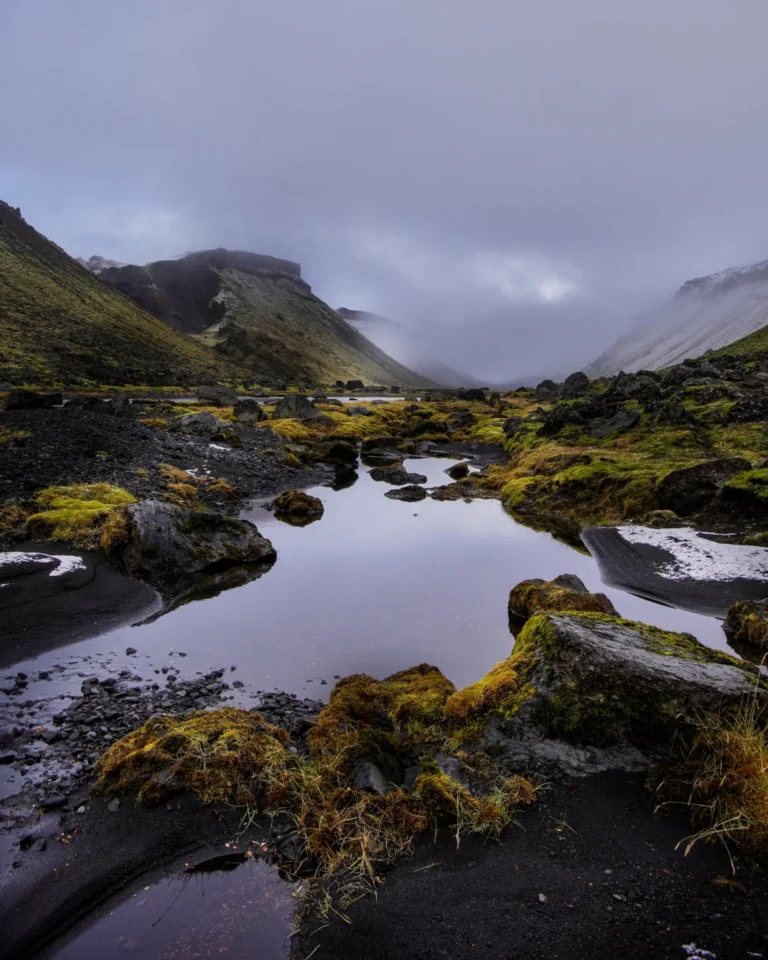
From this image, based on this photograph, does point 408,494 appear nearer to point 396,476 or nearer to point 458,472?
point 396,476

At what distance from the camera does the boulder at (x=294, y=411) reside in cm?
6122

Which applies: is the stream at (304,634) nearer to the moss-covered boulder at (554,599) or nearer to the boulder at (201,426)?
the moss-covered boulder at (554,599)

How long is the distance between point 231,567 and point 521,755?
13.5 meters

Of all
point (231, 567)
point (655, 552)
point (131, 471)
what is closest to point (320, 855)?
point (231, 567)

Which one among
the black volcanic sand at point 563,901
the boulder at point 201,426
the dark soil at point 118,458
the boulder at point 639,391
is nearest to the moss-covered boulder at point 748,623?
the black volcanic sand at point 563,901

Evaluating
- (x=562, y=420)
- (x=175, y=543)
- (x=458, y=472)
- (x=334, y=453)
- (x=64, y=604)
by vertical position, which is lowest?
(x=64, y=604)

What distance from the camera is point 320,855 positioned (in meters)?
6.74

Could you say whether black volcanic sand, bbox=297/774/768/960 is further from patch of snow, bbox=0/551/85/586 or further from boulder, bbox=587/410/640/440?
boulder, bbox=587/410/640/440

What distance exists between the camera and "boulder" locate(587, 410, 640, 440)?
40781 millimetres

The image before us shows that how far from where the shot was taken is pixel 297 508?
94.3ft

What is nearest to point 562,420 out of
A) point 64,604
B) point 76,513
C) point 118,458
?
point 118,458

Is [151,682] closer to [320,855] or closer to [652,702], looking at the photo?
[320,855]

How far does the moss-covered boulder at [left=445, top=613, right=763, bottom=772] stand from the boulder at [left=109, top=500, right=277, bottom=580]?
1182cm

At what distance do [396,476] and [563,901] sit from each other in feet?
114
